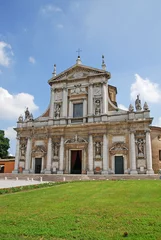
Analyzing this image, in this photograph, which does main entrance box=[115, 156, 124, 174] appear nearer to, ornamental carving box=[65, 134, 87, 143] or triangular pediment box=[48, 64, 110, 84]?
ornamental carving box=[65, 134, 87, 143]

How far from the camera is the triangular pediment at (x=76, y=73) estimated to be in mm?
30381

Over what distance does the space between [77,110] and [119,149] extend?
8.29m

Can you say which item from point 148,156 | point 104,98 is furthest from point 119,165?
point 104,98

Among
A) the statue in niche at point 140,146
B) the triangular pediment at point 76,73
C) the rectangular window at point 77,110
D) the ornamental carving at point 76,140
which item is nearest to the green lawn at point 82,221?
the statue in niche at point 140,146

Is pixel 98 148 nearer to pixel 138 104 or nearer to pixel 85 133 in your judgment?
pixel 85 133

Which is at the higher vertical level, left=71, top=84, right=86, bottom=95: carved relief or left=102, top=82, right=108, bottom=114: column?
left=71, top=84, right=86, bottom=95: carved relief

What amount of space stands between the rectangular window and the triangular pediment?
13.4 feet

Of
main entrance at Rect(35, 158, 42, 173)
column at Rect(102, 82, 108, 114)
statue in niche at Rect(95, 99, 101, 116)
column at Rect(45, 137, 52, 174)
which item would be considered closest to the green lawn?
column at Rect(45, 137, 52, 174)

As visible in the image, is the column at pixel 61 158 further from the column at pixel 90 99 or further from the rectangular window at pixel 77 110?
the column at pixel 90 99

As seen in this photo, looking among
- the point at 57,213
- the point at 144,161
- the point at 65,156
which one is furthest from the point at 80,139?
the point at 57,213

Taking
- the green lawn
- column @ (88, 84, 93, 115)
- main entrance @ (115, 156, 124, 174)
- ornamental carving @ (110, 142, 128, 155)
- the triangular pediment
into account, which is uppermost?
the triangular pediment

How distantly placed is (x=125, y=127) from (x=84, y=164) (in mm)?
7089

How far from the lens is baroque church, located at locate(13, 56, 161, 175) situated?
26031 millimetres

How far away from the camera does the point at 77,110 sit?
30453mm
